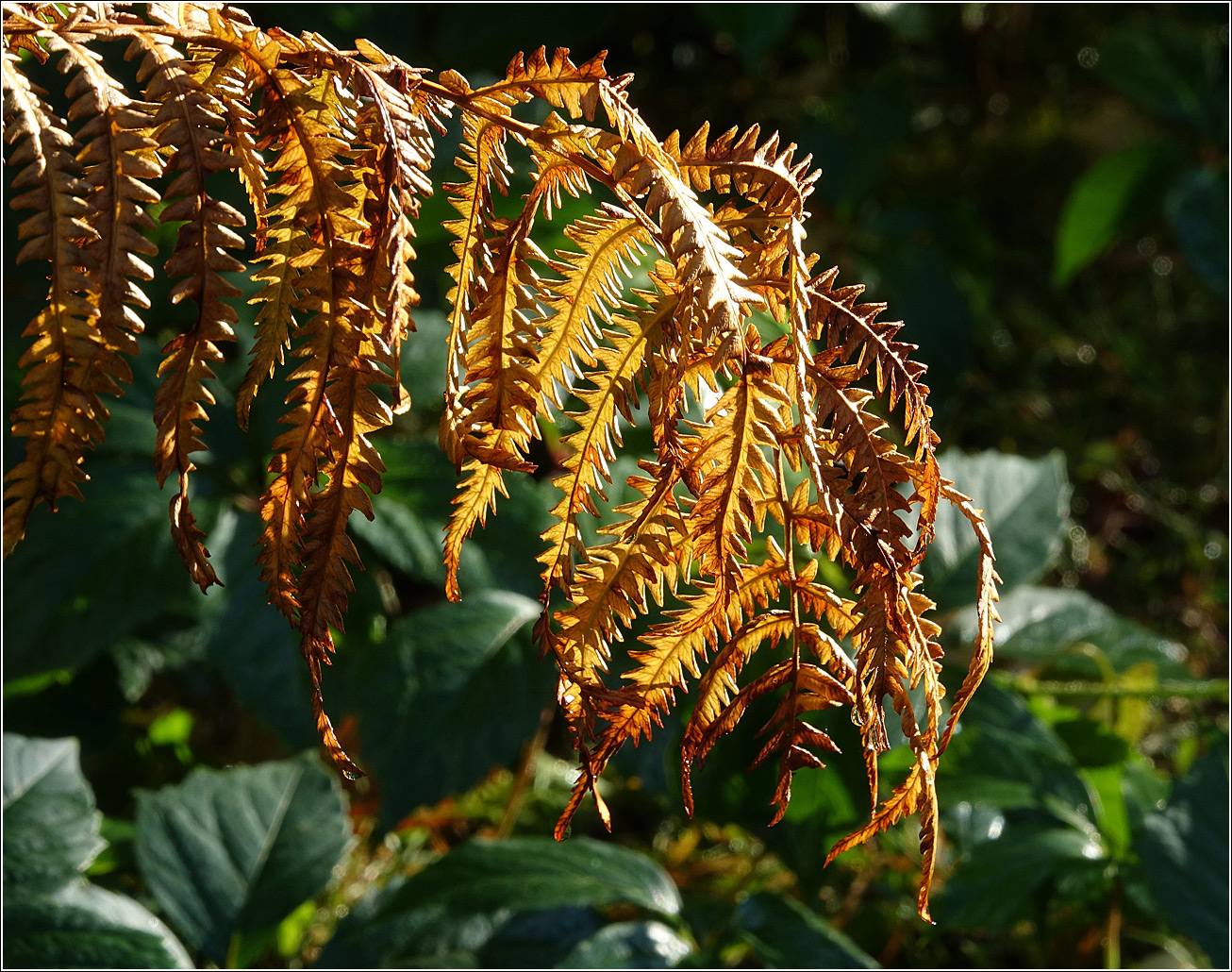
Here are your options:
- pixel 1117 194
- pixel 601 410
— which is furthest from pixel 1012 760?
pixel 1117 194

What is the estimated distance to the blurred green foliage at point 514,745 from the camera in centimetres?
108

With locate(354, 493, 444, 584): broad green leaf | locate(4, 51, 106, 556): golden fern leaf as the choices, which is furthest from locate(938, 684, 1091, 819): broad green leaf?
locate(4, 51, 106, 556): golden fern leaf

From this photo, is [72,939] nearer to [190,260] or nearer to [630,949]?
[630,949]

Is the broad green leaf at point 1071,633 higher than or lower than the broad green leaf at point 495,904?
higher

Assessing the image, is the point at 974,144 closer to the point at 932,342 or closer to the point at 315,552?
the point at 932,342

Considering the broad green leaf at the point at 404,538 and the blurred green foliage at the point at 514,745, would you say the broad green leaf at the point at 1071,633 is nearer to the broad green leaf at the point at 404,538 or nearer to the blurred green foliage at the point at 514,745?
the blurred green foliage at the point at 514,745

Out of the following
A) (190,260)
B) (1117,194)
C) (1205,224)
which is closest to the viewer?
(190,260)

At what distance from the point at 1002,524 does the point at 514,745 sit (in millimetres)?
675

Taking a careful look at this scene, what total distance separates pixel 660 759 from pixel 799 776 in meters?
0.15

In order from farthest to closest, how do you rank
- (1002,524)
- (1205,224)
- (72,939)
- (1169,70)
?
(1169,70) < (1205,224) < (1002,524) < (72,939)

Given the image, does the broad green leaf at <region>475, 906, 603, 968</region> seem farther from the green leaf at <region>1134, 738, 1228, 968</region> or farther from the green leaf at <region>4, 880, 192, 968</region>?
the green leaf at <region>1134, 738, 1228, 968</region>

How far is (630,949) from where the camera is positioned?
3.45 ft

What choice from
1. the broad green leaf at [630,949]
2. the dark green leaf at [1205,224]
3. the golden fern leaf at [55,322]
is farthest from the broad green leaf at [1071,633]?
the golden fern leaf at [55,322]

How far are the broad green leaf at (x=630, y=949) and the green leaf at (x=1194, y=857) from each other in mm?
502
